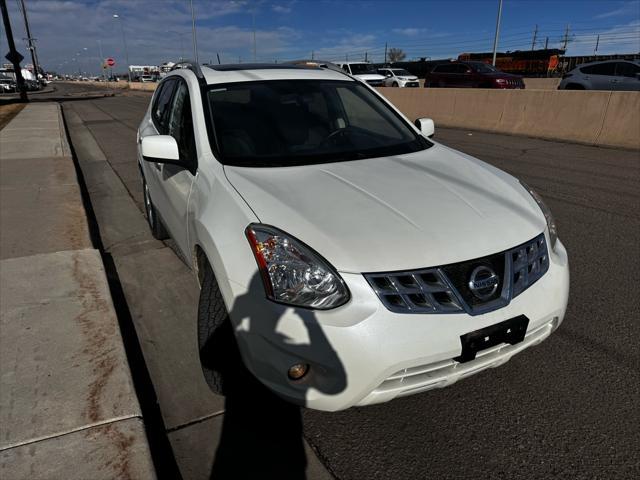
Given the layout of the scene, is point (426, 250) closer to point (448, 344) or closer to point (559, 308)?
point (448, 344)

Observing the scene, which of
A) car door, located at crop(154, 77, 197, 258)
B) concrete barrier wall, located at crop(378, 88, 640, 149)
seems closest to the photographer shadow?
car door, located at crop(154, 77, 197, 258)

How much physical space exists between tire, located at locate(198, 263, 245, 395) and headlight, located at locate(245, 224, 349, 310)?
401 millimetres

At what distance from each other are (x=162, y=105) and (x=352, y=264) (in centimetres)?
321

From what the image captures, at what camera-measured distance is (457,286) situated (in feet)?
6.32

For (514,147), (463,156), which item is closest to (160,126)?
(463,156)

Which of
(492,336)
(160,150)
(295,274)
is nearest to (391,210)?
(295,274)

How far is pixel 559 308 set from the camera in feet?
7.35

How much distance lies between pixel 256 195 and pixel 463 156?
1.69 meters

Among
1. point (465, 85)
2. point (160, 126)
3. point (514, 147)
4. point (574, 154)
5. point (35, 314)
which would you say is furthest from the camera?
point (465, 85)

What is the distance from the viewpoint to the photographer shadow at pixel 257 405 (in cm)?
186

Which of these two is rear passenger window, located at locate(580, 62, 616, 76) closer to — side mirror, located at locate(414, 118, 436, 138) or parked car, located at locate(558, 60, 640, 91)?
parked car, located at locate(558, 60, 640, 91)

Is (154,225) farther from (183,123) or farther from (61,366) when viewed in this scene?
(61,366)

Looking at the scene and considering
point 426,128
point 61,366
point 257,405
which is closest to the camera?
point 257,405

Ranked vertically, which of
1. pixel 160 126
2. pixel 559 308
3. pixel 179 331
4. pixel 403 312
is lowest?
pixel 179 331
